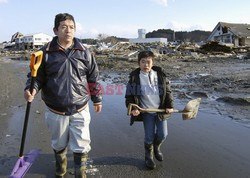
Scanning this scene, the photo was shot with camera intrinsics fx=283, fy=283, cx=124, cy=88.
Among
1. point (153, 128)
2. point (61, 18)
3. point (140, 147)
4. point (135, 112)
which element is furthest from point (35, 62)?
point (140, 147)

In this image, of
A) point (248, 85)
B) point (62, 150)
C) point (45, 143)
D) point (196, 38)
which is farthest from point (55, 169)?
point (196, 38)

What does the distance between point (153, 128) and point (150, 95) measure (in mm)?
→ 455

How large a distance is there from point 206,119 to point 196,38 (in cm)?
8695

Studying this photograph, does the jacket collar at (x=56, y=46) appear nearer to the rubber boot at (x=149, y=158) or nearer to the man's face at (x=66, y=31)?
the man's face at (x=66, y=31)

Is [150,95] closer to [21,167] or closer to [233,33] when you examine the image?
[21,167]

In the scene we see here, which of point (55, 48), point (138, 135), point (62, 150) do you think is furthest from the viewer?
point (138, 135)

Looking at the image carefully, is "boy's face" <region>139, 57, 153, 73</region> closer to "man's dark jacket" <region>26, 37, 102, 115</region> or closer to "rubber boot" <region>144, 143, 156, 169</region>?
"man's dark jacket" <region>26, 37, 102, 115</region>

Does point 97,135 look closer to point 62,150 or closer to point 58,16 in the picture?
point 62,150

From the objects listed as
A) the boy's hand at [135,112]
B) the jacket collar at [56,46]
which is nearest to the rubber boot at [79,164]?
the boy's hand at [135,112]

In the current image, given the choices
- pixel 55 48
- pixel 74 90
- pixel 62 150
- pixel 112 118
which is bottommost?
pixel 112 118

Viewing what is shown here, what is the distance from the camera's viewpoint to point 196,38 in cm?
8894

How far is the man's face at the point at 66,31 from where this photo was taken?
3121 mm

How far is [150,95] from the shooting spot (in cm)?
376

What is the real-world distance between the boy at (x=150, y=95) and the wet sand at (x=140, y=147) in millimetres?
419
